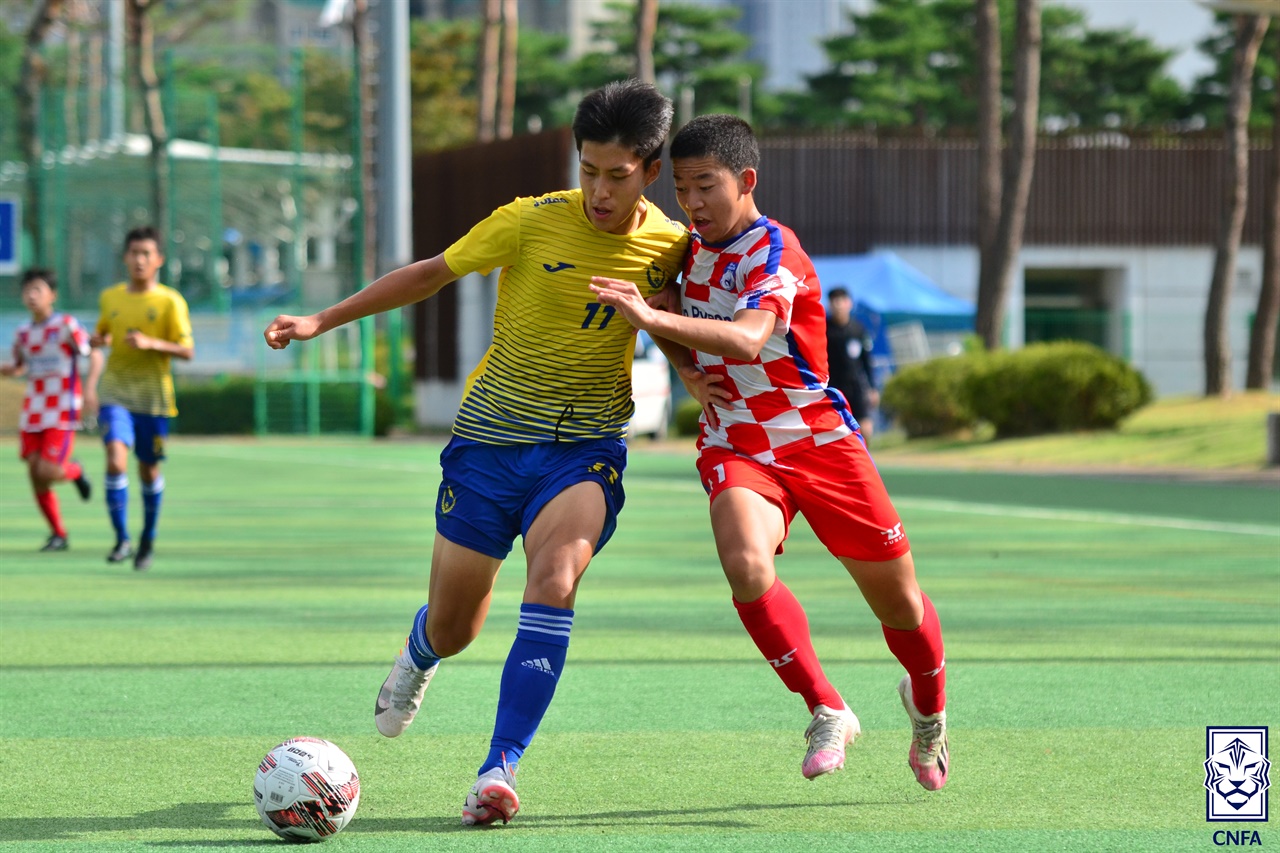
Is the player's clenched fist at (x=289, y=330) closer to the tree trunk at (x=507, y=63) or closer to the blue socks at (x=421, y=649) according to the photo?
the blue socks at (x=421, y=649)

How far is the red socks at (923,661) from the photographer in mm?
5523

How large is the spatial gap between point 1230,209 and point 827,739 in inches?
1074

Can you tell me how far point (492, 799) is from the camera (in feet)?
16.2

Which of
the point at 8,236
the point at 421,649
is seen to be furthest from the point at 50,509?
the point at 8,236

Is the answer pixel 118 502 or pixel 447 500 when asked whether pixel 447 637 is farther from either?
pixel 118 502

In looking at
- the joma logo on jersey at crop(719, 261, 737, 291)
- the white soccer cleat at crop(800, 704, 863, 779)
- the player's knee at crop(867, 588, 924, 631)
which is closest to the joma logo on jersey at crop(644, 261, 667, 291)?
the joma logo on jersey at crop(719, 261, 737, 291)

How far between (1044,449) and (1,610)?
17950 mm

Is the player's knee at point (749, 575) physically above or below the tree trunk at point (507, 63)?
below

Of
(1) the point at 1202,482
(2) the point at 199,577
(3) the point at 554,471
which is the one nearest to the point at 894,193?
(1) the point at 1202,482

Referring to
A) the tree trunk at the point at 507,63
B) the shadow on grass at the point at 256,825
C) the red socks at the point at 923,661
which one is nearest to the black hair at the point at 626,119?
the red socks at the point at 923,661

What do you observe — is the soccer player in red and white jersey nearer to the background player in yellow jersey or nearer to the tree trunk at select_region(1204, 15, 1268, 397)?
the background player in yellow jersey

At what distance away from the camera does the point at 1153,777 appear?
5.68 m

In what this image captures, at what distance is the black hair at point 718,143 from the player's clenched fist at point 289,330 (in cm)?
114

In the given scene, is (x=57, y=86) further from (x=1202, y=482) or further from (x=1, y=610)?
(x=1, y=610)
